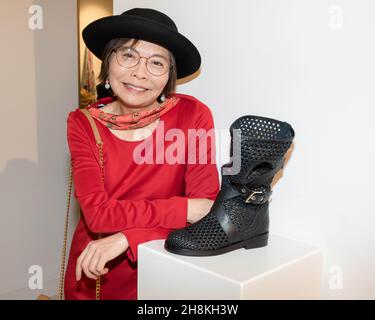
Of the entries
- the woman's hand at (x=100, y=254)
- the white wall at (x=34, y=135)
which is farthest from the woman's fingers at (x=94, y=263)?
the white wall at (x=34, y=135)

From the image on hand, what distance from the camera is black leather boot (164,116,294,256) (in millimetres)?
966

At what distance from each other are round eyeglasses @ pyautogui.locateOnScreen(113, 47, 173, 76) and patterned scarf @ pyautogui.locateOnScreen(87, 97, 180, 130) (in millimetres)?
105

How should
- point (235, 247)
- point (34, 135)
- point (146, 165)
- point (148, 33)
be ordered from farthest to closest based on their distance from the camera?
point (34, 135)
point (146, 165)
point (148, 33)
point (235, 247)

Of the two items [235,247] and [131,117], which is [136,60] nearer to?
[131,117]

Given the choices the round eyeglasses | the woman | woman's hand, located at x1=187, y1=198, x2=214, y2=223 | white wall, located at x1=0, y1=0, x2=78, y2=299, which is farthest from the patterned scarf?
white wall, located at x1=0, y1=0, x2=78, y2=299

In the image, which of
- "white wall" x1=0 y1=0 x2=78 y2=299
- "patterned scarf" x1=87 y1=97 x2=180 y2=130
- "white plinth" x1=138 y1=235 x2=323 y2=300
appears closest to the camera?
"white plinth" x1=138 y1=235 x2=323 y2=300

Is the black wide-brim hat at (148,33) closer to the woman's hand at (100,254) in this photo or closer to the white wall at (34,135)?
the woman's hand at (100,254)

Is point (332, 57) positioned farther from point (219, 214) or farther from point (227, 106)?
point (219, 214)

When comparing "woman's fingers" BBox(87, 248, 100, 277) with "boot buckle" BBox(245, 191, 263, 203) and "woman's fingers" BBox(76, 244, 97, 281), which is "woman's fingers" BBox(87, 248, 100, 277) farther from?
"boot buckle" BBox(245, 191, 263, 203)

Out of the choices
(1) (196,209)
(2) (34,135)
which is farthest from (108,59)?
(2) (34,135)

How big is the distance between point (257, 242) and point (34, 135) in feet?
5.15

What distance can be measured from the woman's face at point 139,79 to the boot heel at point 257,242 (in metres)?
0.50

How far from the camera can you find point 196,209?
3.79 feet
